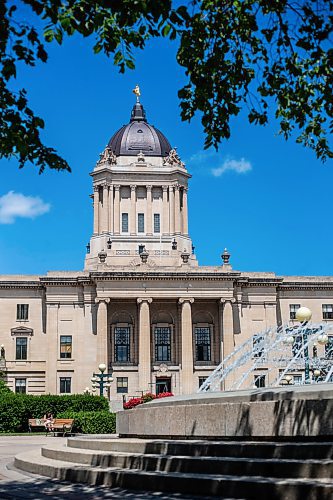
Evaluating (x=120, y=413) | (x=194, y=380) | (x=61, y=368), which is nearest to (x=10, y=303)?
(x=61, y=368)

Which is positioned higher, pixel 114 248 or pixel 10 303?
pixel 114 248

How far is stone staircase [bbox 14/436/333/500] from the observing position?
390 inches

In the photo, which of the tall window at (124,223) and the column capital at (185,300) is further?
the tall window at (124,223)

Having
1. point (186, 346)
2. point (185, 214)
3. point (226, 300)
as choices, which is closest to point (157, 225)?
point (185, 214)

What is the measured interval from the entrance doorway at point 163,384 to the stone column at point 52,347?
30.3 feet

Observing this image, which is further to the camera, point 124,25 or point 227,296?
point 227,296

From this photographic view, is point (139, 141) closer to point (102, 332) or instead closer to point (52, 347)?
point (102, 332)

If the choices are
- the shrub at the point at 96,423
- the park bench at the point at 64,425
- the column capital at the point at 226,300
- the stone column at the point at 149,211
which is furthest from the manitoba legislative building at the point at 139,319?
the park bench at the point at 64,425

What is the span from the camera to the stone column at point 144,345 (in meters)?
67.7

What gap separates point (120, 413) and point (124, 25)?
36.0 feet

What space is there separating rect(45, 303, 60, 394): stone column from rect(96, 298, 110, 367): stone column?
403 cm

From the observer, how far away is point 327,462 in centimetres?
1011

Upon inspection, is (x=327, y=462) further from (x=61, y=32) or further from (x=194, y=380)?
(x=194, y=380)

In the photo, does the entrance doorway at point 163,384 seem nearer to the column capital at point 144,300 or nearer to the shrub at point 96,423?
the column capital at point 144,300
